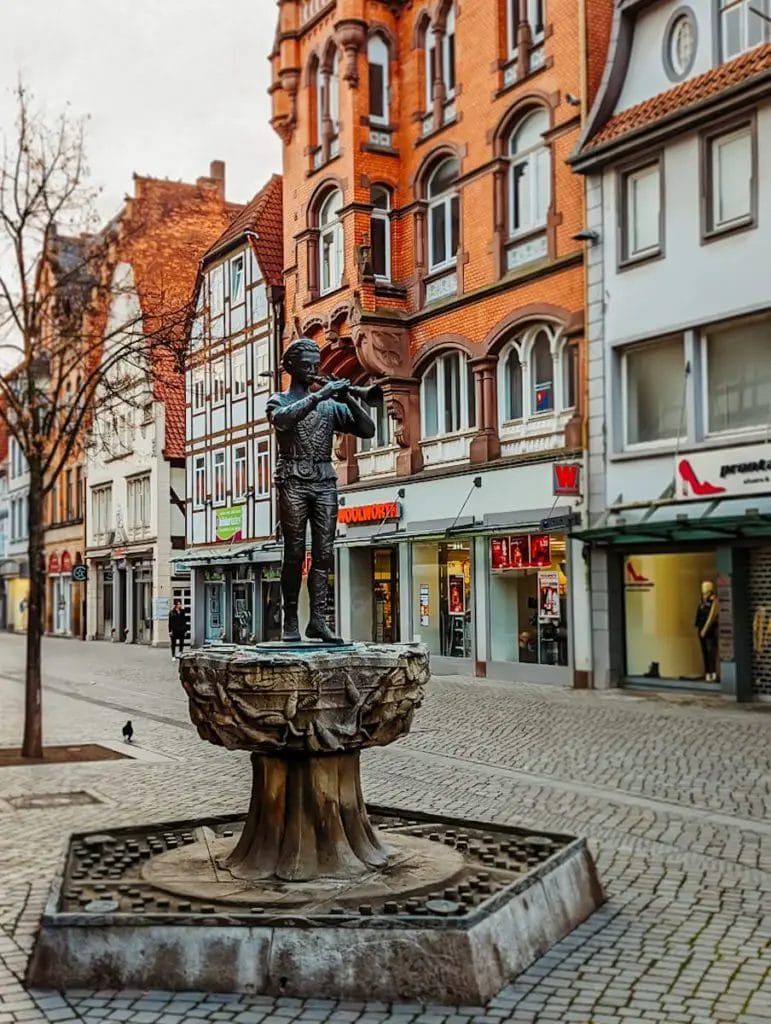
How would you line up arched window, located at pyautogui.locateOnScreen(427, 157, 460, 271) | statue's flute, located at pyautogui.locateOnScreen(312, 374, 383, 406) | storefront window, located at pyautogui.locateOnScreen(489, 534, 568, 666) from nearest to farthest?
statue's flute, located at pyautogui.locateOnScreen(312, 374, 383, 406) → storefront window, located at pyautogui.locateOnScreen(489, 534, 568, 666) → arched window, located at pyautogui.locateOnScreen(427, 157, 460, 271)

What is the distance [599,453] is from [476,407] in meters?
4.42

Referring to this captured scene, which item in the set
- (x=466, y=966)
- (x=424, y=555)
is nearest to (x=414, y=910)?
(x=466, y=966)

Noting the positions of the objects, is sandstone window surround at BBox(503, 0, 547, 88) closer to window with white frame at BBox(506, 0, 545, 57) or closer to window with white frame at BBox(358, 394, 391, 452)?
window with white frame at BBox(506, 0, 545, 57)

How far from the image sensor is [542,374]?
24.5 metres

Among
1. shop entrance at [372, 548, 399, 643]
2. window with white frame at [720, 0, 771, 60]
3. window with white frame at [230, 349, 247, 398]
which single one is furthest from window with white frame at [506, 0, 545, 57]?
window with white frame at [230, 349, 247, 398]

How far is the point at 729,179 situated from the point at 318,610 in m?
14.9

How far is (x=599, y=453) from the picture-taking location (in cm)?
2216

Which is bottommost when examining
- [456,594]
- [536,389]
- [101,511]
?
[456,594]

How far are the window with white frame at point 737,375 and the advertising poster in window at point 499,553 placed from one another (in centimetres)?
593

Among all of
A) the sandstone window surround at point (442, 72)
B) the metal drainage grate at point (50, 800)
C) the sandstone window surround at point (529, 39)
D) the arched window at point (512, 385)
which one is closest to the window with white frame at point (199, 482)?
the sandstone window surround at point (442, 72)

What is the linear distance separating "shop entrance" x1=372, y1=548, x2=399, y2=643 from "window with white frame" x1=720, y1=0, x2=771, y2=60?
13917 mm

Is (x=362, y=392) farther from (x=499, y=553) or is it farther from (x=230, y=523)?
(x=230, y=523)

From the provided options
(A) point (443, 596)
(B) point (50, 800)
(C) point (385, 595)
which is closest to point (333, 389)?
(B) point (50, 800)

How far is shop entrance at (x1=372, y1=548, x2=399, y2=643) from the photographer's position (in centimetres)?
2952
